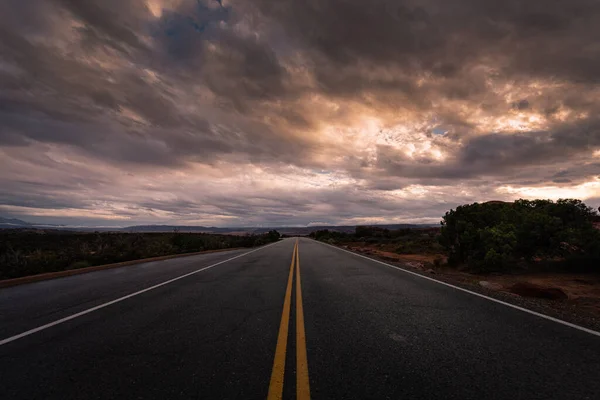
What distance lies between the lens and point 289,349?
3754 millimetres

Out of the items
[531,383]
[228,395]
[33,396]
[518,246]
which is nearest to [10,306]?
[33,396]

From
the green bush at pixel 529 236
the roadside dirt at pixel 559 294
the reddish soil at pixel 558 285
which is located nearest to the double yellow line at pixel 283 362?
the roadside dirt at pixel 559 294

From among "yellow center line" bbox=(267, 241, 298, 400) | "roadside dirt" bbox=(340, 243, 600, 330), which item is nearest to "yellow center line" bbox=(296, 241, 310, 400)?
"yellow center line" bbox=(267, 241, 298, 400)

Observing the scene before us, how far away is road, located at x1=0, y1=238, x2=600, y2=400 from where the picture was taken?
2.86 metres

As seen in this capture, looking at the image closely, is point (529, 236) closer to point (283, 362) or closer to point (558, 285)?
point (558, 285)

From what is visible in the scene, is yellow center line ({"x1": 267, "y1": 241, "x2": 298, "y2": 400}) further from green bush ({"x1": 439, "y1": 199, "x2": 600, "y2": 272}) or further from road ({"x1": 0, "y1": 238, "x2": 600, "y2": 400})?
green bush ({"x1": 439, "y1": 199, "x2": 600, "y2": 272})

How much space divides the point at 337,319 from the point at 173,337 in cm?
274

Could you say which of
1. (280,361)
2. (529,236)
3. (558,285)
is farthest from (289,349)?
(529,236)

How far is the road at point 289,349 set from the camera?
9.39 ft

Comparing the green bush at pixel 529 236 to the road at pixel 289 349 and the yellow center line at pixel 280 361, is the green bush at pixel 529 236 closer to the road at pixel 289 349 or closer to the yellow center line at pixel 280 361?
the road at pixel 289 349

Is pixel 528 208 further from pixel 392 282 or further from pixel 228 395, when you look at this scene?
pixel 228 395

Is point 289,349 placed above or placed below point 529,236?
below

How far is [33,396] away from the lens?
279cm

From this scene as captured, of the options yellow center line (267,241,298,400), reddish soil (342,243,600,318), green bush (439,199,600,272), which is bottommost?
reddish soil (342,243,600,318)
